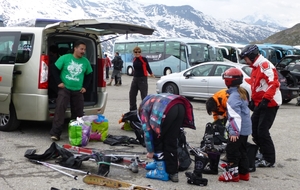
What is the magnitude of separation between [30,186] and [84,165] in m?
1.00

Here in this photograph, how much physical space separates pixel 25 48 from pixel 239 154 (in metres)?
4.19

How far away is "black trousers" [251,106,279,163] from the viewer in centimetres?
626

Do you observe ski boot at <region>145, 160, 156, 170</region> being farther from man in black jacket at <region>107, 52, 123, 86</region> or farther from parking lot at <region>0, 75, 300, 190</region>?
man in black jacket at <region>107, 52, 123, 86</region>

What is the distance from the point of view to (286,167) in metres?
6.43

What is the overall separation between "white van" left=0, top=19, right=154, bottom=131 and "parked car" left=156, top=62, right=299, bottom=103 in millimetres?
6399

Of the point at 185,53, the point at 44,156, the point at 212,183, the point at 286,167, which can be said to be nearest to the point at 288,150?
the point at 286,167

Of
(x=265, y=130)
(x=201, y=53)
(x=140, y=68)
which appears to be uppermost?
(x=201, y=53)

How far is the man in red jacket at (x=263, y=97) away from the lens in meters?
6.12

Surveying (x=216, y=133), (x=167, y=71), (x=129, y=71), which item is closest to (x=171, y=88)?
(x=216, y=133)

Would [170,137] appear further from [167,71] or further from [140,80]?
[167,71]

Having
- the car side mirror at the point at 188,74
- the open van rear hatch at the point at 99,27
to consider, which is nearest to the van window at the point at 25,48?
the open van rear hatch at the point at 99,27

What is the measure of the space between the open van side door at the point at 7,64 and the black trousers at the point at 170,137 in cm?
336

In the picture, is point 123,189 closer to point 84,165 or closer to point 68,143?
point 84,165

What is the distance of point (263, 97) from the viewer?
611 centimetres
